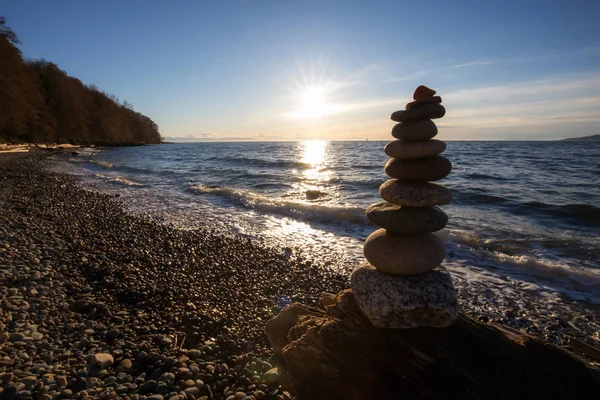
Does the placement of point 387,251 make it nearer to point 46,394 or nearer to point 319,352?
point 319,352

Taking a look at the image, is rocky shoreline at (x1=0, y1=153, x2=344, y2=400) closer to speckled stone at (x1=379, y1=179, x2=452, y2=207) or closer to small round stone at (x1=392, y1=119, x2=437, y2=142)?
speckled stone at (x1=379, y1=179, x2=452, y2=207)

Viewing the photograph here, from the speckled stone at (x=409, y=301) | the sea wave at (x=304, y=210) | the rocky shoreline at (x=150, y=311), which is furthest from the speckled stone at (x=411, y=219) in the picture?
the sea wave at (x=304, y=210)

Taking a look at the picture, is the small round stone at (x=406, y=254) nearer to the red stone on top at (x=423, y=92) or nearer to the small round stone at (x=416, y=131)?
the small round stone at (x=416, y=131)

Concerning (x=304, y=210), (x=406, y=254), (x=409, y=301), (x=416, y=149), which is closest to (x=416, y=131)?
(x=416, y=149)

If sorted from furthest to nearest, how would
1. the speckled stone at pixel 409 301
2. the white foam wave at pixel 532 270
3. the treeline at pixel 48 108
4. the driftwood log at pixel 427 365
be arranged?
the treeline at pixel 48 108, the white foam wave at pixel 532 270, the speckled stone at pixel 409 301, the driftwood log at pixel 427 365

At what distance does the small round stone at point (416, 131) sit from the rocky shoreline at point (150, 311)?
359 centimetres

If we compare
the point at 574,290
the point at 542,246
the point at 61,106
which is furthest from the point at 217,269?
the point at 61,106

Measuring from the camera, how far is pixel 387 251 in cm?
445

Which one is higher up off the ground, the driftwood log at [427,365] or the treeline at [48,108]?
the treeline at [48,108]

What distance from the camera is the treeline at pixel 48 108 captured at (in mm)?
49688

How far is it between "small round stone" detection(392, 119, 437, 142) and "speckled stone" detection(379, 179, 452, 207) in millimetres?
668

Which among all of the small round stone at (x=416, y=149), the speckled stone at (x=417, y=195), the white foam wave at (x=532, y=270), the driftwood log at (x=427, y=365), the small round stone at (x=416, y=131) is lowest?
the white foam wave at (x=532, y=270)

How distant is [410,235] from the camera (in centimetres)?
461

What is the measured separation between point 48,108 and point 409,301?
8862 centimetres
